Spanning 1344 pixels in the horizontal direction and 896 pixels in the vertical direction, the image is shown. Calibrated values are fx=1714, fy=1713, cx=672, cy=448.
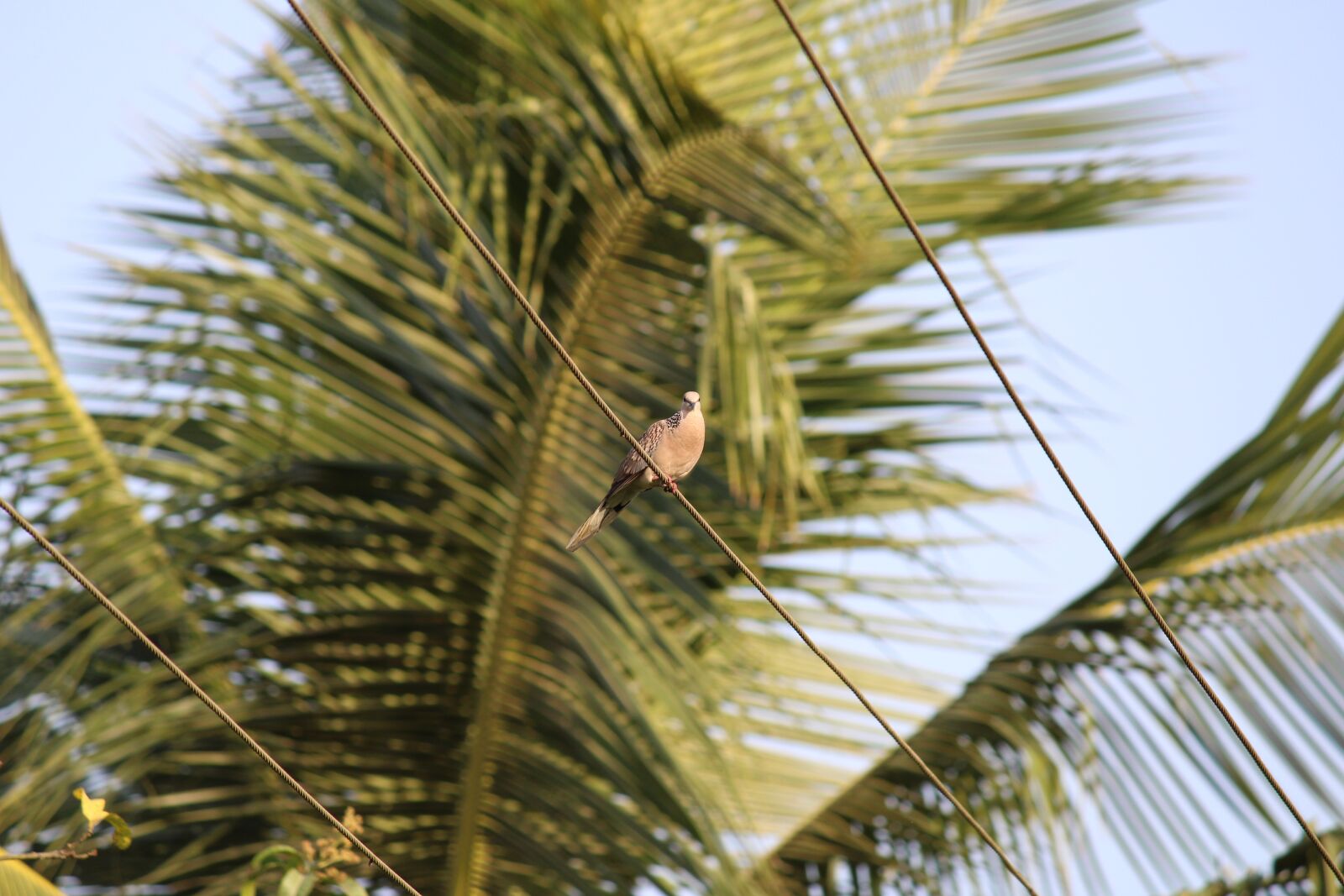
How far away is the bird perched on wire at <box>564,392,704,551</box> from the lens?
5.68 meters

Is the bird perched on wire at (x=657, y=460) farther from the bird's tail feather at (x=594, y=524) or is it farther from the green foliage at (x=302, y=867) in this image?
the green foliage at (x=302, y=867)

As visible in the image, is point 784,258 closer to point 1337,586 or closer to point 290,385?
point 290,385

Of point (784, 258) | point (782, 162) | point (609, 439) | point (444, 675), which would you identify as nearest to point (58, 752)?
point (444, 675)

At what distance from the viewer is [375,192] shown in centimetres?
727

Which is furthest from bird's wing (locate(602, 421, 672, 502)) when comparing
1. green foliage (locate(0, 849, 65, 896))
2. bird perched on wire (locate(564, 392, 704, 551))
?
green foliage (locate(0, 849, 65, 896))

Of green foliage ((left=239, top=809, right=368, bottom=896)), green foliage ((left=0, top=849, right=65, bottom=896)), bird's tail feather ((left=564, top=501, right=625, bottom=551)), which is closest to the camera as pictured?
green foliage ((left=239, top=809, right=368, bottom=896))

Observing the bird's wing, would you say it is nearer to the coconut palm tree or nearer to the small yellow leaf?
the coconut palm tree

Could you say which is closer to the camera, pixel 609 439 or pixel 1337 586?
pixel 1337 586

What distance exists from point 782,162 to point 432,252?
4.77 feet

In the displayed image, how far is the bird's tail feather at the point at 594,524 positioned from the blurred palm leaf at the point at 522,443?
0.47m

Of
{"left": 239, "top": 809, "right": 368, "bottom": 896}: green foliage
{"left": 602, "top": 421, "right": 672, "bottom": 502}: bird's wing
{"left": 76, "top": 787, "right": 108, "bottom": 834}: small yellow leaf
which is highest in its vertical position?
{"left": 602, "top": 421, "right": 672, "bottom": 502}: bird's wing

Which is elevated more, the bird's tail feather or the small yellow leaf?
the bird's tail feather

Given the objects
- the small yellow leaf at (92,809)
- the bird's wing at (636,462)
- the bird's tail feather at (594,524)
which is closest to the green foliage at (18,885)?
the small yellow leaf at (92,809)

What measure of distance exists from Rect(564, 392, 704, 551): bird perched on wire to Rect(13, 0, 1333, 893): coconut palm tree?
0.22m
